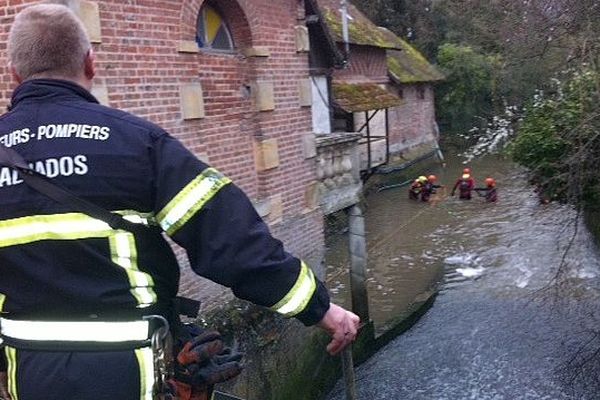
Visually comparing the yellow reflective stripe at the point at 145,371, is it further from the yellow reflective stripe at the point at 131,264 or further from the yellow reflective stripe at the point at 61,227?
the yellow reflective stripe at the point at 61,227

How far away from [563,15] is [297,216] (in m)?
4.35

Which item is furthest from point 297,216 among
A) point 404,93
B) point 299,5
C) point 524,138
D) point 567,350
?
point 404,93

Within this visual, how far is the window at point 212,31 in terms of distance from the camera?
6988 millimetres

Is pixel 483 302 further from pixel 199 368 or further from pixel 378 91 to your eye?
pixel 199 368

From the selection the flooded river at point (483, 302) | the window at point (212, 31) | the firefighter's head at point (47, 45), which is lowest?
the flooded river at point (483, 302)

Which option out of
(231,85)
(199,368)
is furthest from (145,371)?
(231,85)

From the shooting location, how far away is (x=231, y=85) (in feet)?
23.9

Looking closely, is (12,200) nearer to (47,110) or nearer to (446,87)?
(47,110)

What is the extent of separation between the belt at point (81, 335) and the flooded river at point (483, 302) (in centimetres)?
704

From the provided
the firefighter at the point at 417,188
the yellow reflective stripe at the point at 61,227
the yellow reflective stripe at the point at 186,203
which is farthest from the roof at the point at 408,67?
the yellow reflective stripe at the point at 61,227

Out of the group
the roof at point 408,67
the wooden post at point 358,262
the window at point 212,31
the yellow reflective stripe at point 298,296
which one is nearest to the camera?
the yellow reflective stripe at point 298,296

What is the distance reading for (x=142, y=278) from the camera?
1987 mm

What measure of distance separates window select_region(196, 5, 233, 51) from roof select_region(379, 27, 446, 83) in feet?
64.1

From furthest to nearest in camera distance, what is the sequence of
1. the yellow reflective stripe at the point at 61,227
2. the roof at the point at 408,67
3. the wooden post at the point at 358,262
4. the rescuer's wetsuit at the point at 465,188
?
the roof at the point at 408,67, the rescuer's wetsuit at the point at 465,188, the wooden post at the point at 358,262, the yellow reflective stripe at the point at 61,227
